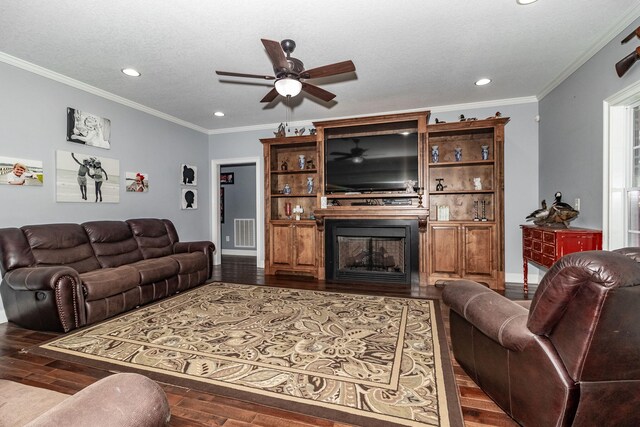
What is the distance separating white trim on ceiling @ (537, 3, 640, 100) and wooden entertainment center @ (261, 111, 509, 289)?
2.24ft

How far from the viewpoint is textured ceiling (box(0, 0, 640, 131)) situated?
2.50 meters

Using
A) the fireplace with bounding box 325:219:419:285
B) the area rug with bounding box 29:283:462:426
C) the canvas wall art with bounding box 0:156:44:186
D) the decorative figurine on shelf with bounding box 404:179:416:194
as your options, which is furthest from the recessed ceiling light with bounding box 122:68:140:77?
the decorative figurine on shelf with bounding box 404:179:416:194

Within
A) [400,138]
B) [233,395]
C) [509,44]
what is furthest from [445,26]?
[233,395]

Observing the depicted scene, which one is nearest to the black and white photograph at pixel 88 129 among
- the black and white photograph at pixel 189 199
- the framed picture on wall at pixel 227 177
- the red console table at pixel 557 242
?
the black and white photograph at pixel 189 199

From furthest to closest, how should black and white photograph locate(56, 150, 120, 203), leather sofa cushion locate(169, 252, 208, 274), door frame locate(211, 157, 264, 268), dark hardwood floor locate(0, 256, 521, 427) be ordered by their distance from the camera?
door frame locate(211, 157, 264, 268)
leather sofa cushion locate(169, 252, 208, 274)
black and white photograph locate(56, 150, 120, 203)
dark hardwood floor locate(0, 256, 521, 427)

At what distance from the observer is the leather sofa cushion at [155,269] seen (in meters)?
3.49

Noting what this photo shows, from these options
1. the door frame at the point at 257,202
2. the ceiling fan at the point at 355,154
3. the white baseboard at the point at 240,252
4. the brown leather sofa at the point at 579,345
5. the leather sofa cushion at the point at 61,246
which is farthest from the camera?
the white baseboard at the point at 240,252

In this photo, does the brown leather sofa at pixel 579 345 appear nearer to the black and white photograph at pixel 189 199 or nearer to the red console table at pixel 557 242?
the red console table at pixel 557 242

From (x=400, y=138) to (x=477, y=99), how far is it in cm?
123

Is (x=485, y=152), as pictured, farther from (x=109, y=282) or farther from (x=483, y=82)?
(x=109, y=282)

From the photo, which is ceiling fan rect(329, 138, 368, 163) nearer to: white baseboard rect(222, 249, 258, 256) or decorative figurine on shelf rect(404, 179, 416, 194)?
decorative figurine on shelf rect(404, 179, 416, 194)

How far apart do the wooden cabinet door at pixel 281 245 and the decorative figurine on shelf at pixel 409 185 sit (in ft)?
6.69

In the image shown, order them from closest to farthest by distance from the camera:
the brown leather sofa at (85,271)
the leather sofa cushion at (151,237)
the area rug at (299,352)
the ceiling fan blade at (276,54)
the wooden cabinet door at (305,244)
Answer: the area rug at (299,352)
the ceiling fan blade at (276,54)
the brown leather sofa at (85,271)
the leather sofa cushion at (151,237)
the wooden cabinet door at (305,244)

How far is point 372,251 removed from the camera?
16.2ft
